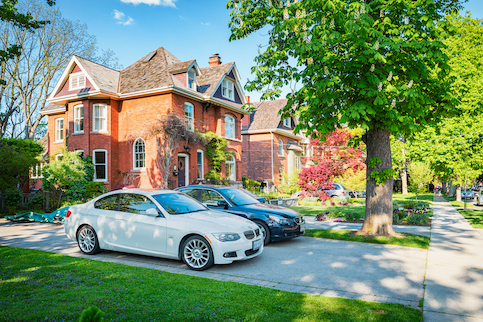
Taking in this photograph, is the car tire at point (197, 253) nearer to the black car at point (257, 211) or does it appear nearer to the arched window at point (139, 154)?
the black car at point (257, 211)

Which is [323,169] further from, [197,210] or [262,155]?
[197,210]

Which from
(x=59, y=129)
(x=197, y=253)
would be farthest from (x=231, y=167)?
(x=197, y=253)

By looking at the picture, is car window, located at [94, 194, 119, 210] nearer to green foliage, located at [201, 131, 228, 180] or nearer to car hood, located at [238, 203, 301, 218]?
car hood, located at [238, 203, 301, 218]

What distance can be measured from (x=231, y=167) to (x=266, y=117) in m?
10.6

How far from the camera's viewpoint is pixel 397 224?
42.8 ft

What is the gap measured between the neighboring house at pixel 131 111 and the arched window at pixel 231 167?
1432mm

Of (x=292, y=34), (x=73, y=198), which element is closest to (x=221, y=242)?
(x=292, y=34)

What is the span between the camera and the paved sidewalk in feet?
14.8

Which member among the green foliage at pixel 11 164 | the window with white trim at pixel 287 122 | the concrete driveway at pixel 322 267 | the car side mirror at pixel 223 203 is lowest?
the concrete driveway at pixel 322 267

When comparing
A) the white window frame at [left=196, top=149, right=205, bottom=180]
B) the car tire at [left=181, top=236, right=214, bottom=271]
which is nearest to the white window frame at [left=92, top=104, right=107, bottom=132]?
the white window frame at [left=196, top=149, right=205, bottom=180]

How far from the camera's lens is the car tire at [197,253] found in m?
6.52

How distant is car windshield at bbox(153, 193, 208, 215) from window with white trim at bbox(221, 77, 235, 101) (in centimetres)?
1724

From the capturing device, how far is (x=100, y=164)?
20.8 metres

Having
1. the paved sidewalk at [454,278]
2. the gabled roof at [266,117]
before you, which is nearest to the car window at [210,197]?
the paved sidewalk at [454,278]
